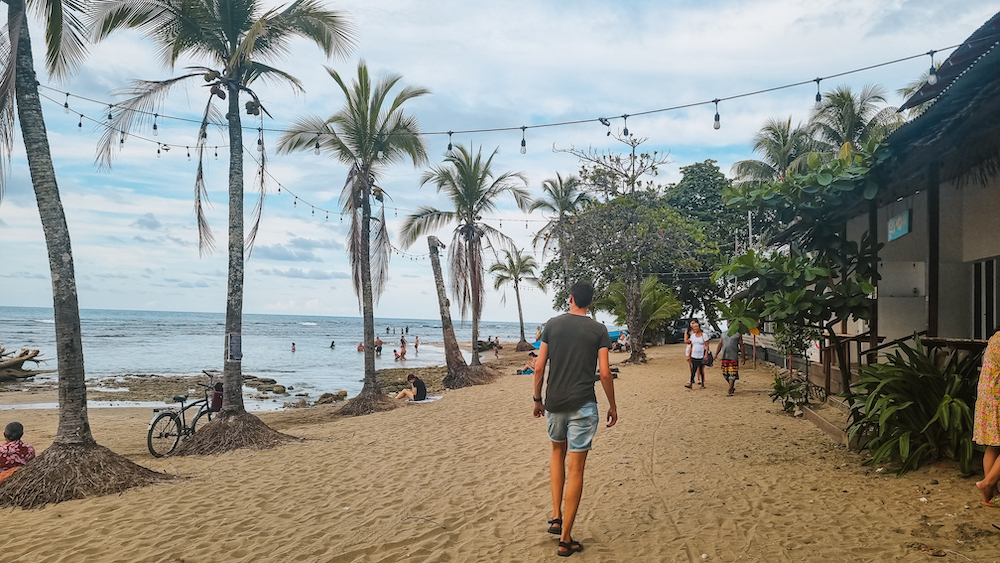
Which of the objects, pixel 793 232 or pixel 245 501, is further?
pixel 793 232

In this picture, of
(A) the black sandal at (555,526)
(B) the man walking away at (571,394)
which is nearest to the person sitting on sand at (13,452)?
(A) the black sandal at (555,526)

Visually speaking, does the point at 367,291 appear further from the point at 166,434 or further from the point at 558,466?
the point at 558,466

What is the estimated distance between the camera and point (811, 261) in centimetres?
633

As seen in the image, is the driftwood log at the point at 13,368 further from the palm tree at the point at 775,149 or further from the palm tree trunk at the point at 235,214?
the palm tree at the point at 775,149

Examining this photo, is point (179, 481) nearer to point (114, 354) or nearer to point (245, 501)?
point (245, 501)

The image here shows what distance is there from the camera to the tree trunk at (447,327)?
1669cm

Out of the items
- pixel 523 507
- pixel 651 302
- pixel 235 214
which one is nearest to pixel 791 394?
pixel 523 507

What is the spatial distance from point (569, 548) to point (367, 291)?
9919mm

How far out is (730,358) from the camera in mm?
11422

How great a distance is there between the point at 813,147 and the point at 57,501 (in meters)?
29.1

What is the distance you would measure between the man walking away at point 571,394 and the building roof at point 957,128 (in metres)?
3.04

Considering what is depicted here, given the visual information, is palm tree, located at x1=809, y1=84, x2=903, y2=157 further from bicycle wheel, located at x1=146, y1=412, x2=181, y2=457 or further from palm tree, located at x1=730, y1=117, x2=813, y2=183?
bicycle wheel, located at x1=146, y1=412, x2=181, y2=457

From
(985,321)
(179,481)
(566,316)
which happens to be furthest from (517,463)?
(985,321)

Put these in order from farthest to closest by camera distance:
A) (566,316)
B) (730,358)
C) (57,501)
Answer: (730,358) < (57,501) < (566,316)
